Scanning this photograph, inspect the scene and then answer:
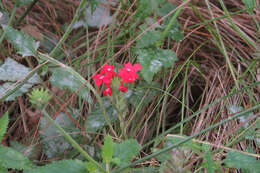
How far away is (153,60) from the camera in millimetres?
1233

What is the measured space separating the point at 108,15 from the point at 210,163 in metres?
1.14

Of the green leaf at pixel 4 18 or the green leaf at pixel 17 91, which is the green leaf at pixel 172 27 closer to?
the green leaf at pixel 17 91

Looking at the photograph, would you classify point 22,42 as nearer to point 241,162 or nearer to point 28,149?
point 28,149

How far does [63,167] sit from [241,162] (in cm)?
61

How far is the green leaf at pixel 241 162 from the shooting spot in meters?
0.98

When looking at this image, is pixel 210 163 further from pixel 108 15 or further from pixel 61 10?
pixel 61 10

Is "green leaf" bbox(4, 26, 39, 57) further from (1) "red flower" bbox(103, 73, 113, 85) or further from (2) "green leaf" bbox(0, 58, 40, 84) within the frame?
(1) "red flower" bbox(103, 73, 113, 85)

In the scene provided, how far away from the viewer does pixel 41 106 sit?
0.70 m

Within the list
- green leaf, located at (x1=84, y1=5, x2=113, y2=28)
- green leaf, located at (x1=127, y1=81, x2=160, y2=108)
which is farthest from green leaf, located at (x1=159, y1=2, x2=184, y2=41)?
green leaf, located at (x1=84, y1=5, x2=113, y2=28)

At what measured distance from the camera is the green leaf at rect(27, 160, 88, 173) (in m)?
0.93

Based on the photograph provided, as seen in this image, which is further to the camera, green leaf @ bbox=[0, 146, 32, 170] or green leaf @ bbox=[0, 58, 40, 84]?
green leaf @ bbox=[0, 58, 40, 84]

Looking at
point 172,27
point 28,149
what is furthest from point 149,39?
point 28,149

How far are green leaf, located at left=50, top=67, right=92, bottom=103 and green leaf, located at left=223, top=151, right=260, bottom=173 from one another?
581mm

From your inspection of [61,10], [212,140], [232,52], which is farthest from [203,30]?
[61,10]
